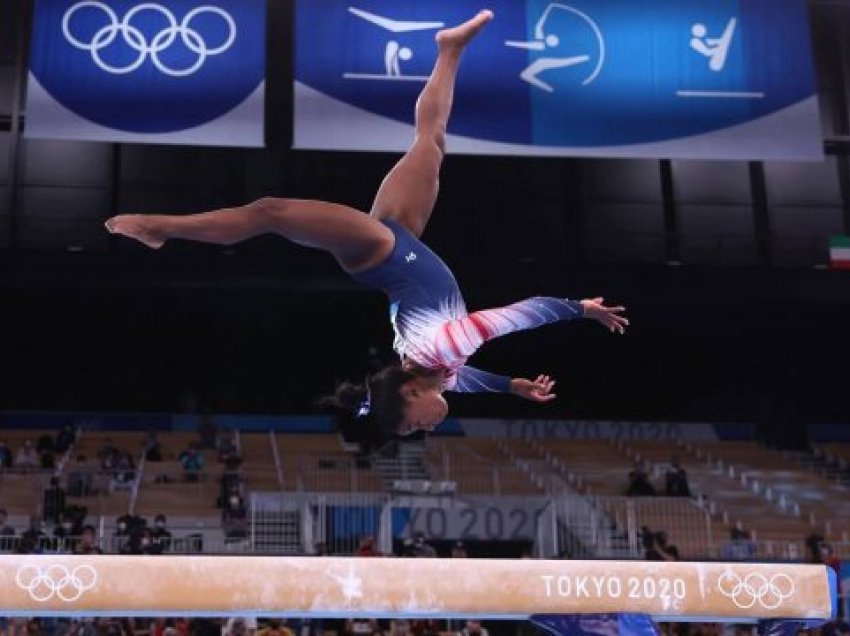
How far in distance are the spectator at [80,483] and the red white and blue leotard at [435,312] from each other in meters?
10.6

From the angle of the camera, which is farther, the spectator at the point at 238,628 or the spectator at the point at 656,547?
the spectator at the point at 656,547

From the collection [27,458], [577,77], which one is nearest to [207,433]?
[27,458]

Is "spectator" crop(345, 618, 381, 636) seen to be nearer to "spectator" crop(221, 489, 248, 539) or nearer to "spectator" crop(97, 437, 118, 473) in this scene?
"spectator" crop(221, 489, 248, 539)

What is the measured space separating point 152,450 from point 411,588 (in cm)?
1219

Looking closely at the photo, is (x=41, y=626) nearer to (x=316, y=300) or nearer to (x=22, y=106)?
(x=316, y=300)

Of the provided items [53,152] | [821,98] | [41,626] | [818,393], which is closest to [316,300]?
[53,152]

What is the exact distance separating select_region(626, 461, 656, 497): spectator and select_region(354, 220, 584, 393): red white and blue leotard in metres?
11.3

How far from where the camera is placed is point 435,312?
545cm

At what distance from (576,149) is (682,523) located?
5751 millimetres

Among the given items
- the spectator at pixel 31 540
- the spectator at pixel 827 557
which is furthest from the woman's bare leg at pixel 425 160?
the spectator at pixel 827 557

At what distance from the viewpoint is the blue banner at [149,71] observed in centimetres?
1223

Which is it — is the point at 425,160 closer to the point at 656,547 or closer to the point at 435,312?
the point at 435,312

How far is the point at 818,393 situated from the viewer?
22.3m

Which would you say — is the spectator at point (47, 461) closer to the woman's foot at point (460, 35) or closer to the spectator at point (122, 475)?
the spectator at point (122, 475)
